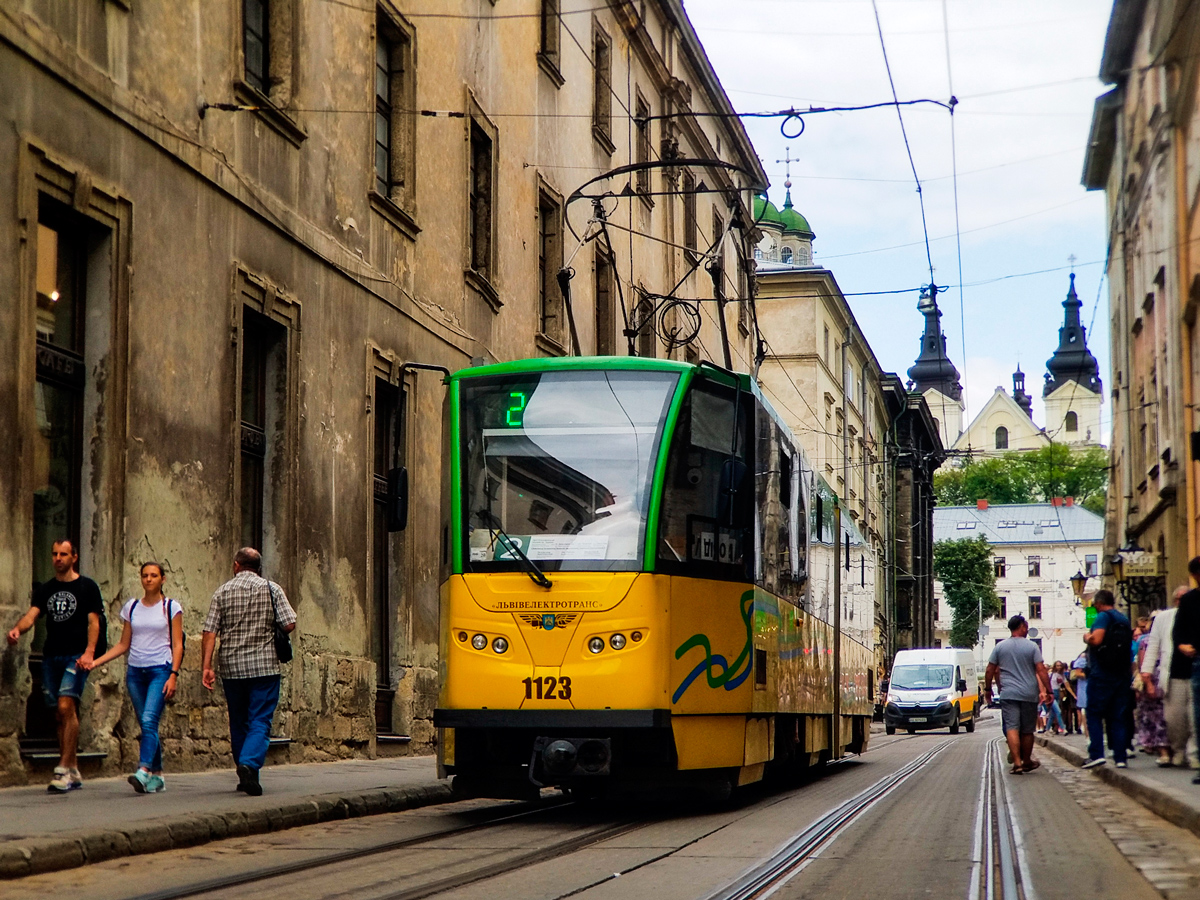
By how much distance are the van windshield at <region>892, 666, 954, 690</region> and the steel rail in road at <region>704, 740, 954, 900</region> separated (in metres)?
30.0

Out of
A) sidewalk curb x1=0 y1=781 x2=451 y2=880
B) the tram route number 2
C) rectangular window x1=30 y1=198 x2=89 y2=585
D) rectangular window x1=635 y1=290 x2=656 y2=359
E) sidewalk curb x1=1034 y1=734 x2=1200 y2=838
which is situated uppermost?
rectangular window x1=635 y1=290 x2=656 y2=359

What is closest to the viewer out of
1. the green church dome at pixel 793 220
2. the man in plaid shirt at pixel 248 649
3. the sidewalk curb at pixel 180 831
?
the sidewalk curb at pixel 180 831

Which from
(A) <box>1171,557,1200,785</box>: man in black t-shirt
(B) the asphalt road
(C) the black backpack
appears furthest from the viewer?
(C) the black backpack

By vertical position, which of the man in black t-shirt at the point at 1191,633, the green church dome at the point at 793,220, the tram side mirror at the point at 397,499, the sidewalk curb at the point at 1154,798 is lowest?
the sidewalk curb at the point at 1154,798

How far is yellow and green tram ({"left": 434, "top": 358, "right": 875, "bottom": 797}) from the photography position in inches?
432

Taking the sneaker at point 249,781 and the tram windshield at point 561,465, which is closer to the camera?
the tram windshield at point 561,465

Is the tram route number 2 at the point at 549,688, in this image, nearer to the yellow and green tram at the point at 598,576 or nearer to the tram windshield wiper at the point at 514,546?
the yellow and green tram at the point at 598,576

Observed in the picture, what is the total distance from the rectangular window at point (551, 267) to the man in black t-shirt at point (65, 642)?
15.1 m

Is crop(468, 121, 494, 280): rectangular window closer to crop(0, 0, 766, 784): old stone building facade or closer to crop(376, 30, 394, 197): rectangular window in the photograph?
crop(0, 0, 766, 784): old stone building facade

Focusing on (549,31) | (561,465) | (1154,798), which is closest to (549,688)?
(561,465)

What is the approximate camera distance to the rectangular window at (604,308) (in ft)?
95.3

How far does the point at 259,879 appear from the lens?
7629 mm

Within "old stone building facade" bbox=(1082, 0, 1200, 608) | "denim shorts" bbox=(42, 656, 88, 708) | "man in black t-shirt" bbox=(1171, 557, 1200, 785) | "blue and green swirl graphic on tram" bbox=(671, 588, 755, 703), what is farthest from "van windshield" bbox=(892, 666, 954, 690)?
"denim shorts" bbox=(42, 656, 88, 708)

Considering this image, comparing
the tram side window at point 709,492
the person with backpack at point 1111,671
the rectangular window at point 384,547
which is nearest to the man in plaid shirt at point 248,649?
the tram side window at point 709,492
